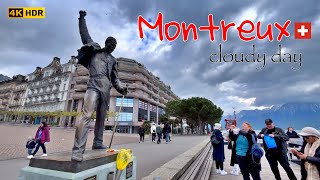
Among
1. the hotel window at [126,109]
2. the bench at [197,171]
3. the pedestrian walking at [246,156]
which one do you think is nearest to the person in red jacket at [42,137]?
the bench at [197,171]

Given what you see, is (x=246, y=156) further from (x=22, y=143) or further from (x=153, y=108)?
(x=153, y=108)

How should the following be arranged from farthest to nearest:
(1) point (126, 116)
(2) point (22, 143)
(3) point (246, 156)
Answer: (1) point (126, 116), (2) point (22, 143), (3) point (246, 156)

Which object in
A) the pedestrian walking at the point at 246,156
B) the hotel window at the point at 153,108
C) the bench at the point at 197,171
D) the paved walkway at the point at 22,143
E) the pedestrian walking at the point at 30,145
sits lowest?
the paved walkway at the point at 22,143

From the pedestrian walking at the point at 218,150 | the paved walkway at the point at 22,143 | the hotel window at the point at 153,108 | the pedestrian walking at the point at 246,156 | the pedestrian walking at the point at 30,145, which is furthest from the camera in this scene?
the hotel window at the point at 153,108

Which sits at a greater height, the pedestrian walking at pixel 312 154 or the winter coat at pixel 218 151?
the pedestrian walking at pixel 312 154

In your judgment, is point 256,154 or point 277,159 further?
point 277,159

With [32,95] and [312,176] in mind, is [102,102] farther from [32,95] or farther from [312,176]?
[32,95]

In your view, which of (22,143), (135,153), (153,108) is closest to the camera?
(135,153)

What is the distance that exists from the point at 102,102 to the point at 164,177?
5.93 ft

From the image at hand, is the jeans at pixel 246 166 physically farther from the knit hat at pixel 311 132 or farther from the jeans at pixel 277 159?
the knit hat at pixel 311 132

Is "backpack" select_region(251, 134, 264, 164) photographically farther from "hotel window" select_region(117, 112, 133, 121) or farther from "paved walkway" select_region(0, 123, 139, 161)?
"hotel window" select_region(117, 112, 133, 121)

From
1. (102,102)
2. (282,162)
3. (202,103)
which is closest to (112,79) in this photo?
(102,102)

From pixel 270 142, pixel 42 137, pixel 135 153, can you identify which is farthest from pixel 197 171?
pixel 42 137

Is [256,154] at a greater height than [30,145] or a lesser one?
greater
